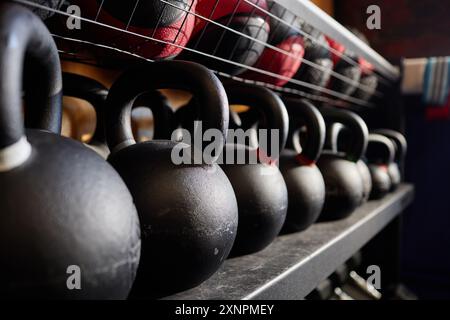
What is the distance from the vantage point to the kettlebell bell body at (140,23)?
0.61 meters

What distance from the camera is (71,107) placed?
1.00 metres

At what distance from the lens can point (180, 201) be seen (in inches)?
19.5

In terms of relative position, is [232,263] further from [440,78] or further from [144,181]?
[440,78]

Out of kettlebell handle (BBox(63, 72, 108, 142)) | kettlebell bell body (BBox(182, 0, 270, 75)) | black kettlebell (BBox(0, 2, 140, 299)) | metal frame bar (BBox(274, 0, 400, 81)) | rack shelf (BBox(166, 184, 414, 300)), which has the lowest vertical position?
rack shelf (BBox(166, 184, 414, 300))

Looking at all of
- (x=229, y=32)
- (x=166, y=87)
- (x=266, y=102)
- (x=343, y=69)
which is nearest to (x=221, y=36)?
(x=229, y=32)

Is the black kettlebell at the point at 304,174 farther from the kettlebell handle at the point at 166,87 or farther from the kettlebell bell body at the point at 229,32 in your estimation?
the kettlebell handle at the point at 166,87

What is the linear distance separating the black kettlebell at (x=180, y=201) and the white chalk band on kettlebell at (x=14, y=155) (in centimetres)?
16

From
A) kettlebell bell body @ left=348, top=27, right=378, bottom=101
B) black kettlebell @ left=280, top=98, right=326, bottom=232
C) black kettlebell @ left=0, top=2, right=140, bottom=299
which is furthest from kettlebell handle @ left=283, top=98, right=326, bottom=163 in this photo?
kettlebell bell body @ left=348, top=27, right=378, bottom=101

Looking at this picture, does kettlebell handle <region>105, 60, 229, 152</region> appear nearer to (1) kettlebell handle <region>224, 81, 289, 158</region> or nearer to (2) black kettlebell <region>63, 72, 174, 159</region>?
(2) black kettlebell <region>63, 72, 174, 159</region>

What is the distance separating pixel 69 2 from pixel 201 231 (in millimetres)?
371

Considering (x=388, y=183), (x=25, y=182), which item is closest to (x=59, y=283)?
(x=25, y=182)

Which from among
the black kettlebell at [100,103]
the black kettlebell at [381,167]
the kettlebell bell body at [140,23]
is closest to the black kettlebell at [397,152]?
the black kettlebell at [381,167]

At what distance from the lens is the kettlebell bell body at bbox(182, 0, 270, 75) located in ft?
2.59

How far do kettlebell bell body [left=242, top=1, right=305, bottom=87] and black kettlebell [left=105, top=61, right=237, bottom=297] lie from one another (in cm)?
50
